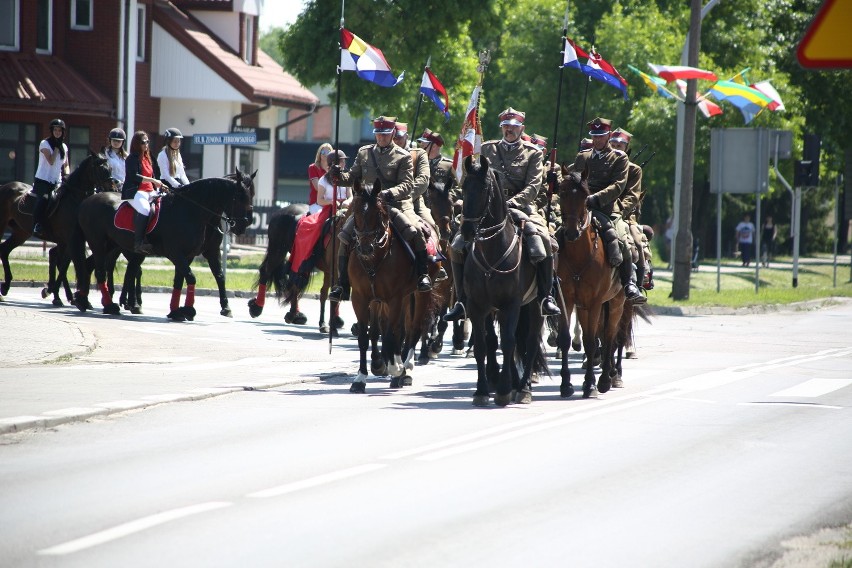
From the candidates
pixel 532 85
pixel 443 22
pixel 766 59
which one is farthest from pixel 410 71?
pixel 532 85

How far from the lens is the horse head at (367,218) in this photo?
46.6 ft

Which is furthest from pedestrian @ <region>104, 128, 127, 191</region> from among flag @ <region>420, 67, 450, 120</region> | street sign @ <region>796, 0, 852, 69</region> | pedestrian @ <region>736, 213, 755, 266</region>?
pedestrian @ <region>736, 213, 755, 266</region>

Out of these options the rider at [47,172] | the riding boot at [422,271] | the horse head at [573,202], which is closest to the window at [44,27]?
the rider at [47,172]

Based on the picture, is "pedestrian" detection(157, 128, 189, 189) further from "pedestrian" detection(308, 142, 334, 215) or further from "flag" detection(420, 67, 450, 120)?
"flag" detection(420, 67, 450, 120)

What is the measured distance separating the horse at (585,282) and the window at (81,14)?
105 ft

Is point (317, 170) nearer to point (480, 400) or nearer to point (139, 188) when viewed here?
point (139, 188)

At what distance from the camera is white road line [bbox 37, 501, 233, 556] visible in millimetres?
7246

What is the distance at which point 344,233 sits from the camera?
47.7 ft

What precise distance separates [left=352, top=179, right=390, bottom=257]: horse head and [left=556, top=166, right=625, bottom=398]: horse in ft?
5.99

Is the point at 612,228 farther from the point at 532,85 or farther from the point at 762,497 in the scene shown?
the point at 532,85

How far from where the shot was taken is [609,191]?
49.6 ft

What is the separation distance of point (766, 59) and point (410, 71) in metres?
17.3

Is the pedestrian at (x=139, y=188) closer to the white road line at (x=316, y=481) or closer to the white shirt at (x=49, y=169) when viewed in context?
the white shirt at (x=49, y=169)

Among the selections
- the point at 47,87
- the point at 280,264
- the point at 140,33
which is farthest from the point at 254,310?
the point at 140,33
